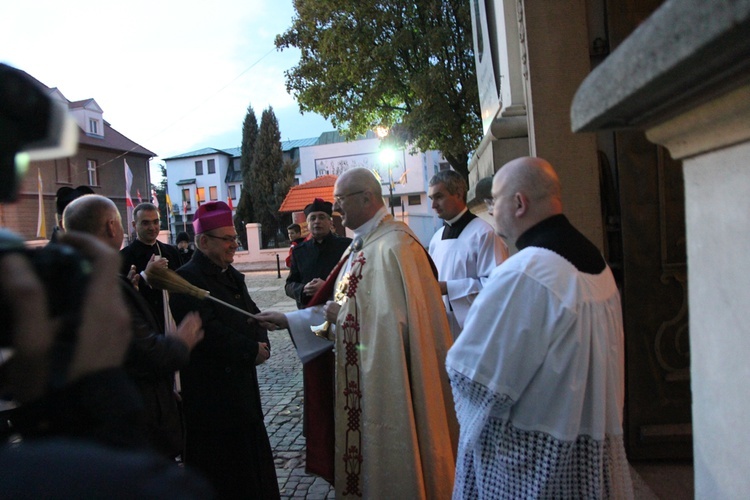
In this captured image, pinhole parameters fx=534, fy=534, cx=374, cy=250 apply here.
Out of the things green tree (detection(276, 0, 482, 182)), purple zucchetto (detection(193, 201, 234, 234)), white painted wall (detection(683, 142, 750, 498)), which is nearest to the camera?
white painted wall (detection(683, 142, 750, 498))

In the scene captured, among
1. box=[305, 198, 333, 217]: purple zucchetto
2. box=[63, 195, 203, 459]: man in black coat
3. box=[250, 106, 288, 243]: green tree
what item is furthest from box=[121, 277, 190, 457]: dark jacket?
box=[250, 106, 288, 243]: green tree

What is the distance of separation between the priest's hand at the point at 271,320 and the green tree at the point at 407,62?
11599 millimetres

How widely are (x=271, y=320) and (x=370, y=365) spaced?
27.5 inches

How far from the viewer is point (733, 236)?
1.20 metres

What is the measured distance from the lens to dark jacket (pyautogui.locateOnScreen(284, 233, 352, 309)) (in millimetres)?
5336

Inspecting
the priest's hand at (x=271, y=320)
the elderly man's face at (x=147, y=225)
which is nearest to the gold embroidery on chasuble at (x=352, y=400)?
the priest's hand at (x=271, y=320)

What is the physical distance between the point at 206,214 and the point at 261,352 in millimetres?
933

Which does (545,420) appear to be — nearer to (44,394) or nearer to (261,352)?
(44,394)

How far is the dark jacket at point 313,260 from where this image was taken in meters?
5.34

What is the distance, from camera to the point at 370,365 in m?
3.09

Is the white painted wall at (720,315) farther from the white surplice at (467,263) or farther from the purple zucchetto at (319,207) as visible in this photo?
the purple zucchetto at (319,207)

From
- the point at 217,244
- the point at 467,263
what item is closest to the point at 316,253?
the point at 467,263

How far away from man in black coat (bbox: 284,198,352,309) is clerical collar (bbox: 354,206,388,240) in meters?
1.76

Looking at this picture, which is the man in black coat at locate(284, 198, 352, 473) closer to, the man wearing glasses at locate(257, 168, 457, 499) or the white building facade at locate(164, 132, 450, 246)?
the man wearing glasses at locate(257, 168, 457, 499)
